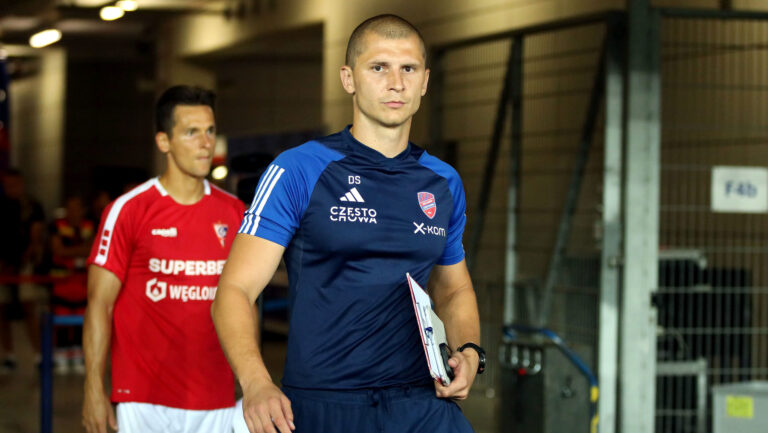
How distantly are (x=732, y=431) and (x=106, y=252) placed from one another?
115 inches

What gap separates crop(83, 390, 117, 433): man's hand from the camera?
3301mm

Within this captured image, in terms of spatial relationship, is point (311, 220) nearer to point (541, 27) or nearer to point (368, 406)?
point (368, 406)

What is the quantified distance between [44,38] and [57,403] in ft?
38.7

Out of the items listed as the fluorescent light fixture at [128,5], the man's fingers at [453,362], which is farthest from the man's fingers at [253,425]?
the fluorescent light fixture at [128,5]

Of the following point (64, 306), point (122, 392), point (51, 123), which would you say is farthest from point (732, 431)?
point (51, 123)

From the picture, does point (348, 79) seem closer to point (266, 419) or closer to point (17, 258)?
point (266, 419)

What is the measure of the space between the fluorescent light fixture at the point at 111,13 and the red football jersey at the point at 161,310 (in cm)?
1119

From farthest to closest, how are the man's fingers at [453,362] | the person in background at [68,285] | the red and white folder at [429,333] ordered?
the person in background at [68,285] < the man's fingers at [453,362] < the red and white folder at [429,333]

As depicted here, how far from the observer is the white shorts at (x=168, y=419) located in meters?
3.45

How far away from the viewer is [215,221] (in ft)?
11.7

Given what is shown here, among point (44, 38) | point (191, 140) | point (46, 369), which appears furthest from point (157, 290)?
point (44, 38)

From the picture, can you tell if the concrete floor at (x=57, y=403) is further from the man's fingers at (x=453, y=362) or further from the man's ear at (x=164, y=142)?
the man's fingers at (x=453, y=362)

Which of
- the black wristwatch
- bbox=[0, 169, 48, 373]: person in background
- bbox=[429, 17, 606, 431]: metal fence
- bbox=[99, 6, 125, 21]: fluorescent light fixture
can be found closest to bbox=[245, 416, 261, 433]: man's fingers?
the black wristwatch

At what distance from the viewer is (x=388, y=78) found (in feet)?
7.27
